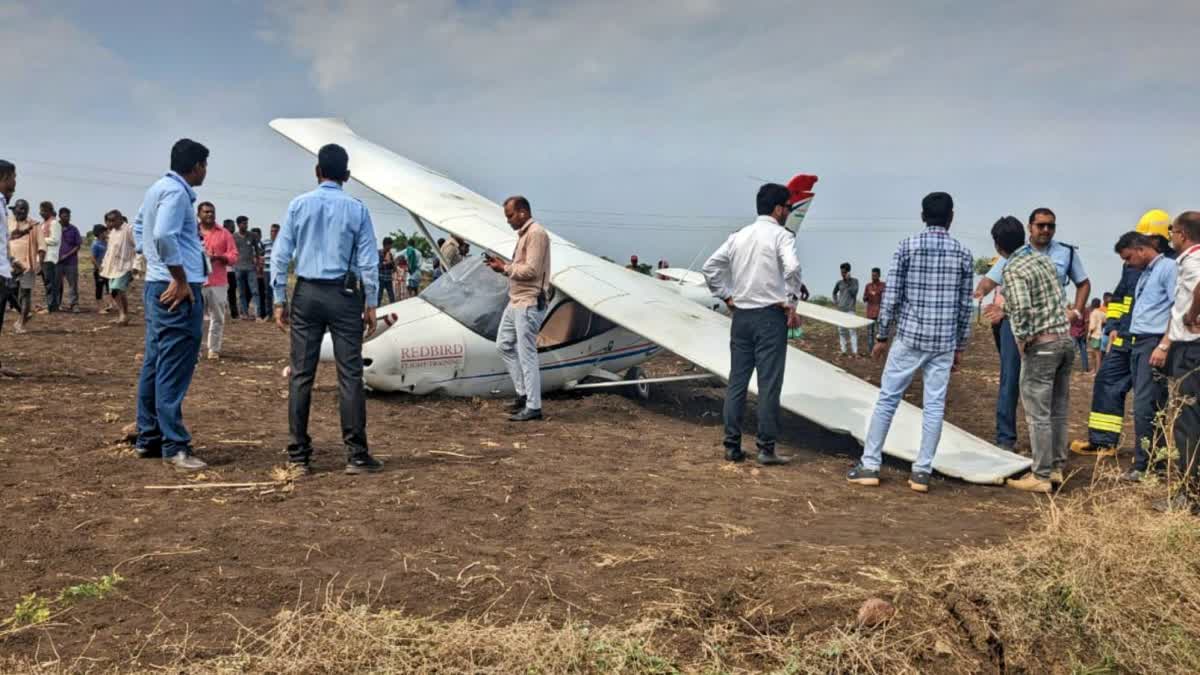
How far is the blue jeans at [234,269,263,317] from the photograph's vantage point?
17.8 metres

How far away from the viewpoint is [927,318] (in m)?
6.70

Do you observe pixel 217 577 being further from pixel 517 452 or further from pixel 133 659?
pixel 517 452

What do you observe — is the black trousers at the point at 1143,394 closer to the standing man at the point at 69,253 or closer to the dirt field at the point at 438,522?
the dirt field at the point at 438,522

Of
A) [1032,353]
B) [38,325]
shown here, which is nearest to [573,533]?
[1032,353]

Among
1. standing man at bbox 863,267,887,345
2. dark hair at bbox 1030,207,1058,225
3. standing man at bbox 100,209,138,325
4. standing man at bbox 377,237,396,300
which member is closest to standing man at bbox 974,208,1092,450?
dark hair at bbox 1030,207,1058,225

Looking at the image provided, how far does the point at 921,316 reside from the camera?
265 inches

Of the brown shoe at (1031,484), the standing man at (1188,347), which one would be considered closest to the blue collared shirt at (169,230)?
the brown shoe at (1031,484)

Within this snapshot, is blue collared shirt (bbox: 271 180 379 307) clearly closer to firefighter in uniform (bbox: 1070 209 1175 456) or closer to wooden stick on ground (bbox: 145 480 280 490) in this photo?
wooden stick on ground (bbox: 145 480 280 490)

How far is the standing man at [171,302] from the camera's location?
5992mm

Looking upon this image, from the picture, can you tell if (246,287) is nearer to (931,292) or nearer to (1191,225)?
(931,292)

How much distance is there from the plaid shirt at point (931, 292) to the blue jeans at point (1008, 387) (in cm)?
151

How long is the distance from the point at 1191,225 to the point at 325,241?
586 centimetres

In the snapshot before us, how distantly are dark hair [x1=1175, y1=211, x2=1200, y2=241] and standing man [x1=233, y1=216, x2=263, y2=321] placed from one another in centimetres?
1531

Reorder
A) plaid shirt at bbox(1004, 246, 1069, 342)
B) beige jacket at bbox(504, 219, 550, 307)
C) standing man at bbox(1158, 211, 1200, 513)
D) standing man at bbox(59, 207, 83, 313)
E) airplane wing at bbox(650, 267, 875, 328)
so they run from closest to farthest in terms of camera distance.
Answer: standing man at bbox(1158, 211, 1200, 513)
plaid shirt at bbox(1004, 246, 1069, 342)
beige jacket at bbox(504, 219, 550, 307)
airplane wing at bbox(650, 267, 875, 328)
standing man at bbox(59, 207, 83, 313)
